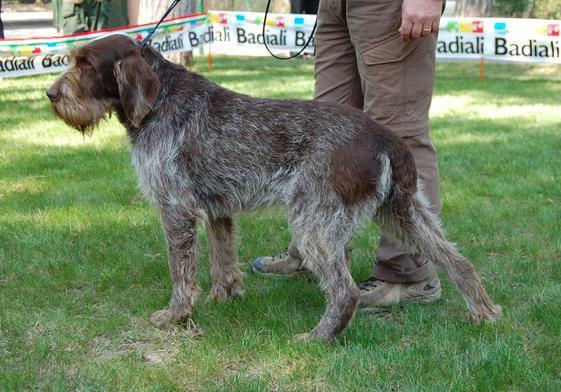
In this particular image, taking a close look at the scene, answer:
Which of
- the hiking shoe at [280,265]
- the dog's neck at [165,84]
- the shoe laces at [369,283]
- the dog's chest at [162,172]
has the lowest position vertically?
the hiking shoe at [280,265]

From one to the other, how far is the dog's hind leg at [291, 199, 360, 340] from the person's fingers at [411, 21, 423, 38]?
3.37 ft

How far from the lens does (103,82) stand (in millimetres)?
3938

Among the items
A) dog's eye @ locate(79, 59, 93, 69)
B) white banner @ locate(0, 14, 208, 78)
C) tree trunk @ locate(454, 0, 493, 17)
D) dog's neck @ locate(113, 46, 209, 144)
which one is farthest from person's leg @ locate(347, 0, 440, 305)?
tree trunk @ locate(454, 0, 493, 17)

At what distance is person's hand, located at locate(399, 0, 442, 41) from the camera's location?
3.84 metres

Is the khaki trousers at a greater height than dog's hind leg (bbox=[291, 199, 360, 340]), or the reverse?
the khaki trousers

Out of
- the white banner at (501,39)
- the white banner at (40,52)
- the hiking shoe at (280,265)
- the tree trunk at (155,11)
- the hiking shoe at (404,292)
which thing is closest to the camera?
the hiking shoe at (404,292)

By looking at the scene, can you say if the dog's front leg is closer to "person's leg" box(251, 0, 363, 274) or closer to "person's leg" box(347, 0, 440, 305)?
"person's leg" box(347, 0, 440, 305)

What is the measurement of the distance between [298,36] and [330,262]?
1190 cm

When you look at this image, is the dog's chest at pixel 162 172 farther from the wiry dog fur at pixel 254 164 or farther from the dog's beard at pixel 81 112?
the dog's beard at pixel 81 112

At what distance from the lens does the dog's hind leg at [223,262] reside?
4469mm

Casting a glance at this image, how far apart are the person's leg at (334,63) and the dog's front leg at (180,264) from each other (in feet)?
4.12

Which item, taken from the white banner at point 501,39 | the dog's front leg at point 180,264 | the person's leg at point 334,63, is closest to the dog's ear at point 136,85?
the dog's front leg at point 180,264

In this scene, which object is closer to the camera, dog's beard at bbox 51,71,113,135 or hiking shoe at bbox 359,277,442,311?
dog's beard at bbox 51,71,113,135

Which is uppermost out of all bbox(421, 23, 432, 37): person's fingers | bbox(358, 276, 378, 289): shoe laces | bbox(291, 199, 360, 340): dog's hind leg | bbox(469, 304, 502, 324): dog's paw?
bbox(421, 23, 432, 37): person's fingers
